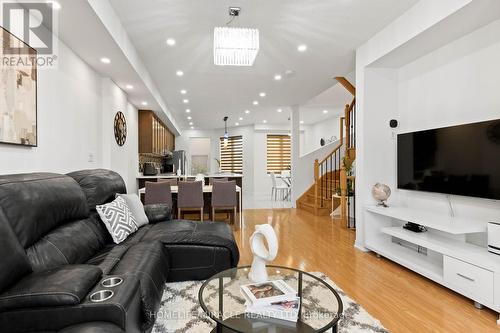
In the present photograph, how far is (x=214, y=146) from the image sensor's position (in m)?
11.8

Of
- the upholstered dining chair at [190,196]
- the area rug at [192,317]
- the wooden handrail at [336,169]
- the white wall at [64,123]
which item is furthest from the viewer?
the wooden handrail at [336,169]

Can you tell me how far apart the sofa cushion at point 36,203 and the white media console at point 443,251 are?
3.15 metres

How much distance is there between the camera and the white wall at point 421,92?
2623 millimetres

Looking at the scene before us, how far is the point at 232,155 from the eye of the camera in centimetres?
1125

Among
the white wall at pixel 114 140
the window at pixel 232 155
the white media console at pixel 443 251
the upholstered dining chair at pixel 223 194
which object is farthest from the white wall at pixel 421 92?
the window at pixel 232 155

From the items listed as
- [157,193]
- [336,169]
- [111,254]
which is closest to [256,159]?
[336,169]

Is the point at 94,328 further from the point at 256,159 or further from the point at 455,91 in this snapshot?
the point at 256,159

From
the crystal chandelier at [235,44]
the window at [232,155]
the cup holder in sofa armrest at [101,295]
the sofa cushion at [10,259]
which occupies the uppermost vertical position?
the crystal chandelier at [235,44]

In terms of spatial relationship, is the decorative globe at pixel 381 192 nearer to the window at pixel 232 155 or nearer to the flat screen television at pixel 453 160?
the flat screen television at pixel 453 160

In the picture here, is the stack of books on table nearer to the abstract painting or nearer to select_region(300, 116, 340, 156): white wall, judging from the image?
the abstract painting

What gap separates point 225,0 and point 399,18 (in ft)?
6.28

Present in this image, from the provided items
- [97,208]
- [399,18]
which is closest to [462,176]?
[399,18]

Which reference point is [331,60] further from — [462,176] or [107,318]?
[107,318]

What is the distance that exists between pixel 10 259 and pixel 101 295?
47 cm
